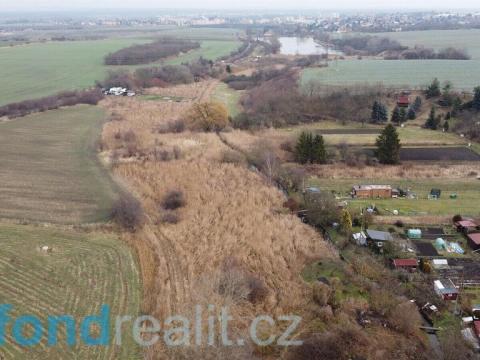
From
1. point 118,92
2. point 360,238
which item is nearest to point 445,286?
point 360,238

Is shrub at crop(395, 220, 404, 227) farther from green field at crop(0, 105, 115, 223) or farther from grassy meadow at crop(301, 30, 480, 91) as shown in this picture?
grassy meadow at crop(301, 30, 480, 91)

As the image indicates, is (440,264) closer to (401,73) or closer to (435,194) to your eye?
(435,194)

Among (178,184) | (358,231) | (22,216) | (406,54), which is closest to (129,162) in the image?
(178,184)

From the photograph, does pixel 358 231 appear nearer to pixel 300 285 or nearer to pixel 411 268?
pixel 411 268

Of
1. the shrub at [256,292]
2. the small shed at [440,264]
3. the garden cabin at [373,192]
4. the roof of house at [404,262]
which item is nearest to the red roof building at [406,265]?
the roof of house at [404,262]

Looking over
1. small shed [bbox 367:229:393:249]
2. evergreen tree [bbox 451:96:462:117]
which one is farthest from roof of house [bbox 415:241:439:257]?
evergreen tree [bbox 451:96:462:117]
